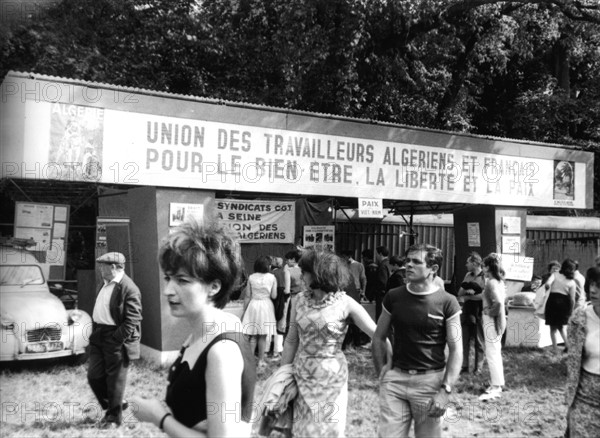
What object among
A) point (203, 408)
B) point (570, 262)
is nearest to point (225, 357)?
point (203, 408)

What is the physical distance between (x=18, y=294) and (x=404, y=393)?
24.6ft

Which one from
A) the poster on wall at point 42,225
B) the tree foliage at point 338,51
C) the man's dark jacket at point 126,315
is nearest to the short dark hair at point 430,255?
the man's dark jacket at point 126,315

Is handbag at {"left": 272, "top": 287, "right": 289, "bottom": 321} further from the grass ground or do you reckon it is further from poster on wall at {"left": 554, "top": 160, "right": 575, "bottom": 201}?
poster on wall at {"left": 554, "top": 160, "right": 575, "bottom": 201}

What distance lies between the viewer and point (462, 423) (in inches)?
287

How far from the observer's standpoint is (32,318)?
941 centimetres

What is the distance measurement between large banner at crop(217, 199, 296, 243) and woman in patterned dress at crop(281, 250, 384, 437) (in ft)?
23.4

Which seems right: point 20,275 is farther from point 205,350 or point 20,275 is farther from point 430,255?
point 205,350

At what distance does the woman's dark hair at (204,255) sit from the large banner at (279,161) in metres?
6.66

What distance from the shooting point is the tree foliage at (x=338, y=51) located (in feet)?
56.3

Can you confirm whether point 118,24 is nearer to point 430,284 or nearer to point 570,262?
point 570,262

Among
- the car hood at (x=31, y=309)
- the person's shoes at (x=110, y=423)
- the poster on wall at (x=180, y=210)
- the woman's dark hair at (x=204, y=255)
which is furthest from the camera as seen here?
the poster on wall at (x=180, y=210)

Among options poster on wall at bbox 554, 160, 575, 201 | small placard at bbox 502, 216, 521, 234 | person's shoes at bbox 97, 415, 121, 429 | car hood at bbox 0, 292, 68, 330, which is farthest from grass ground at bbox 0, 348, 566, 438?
poster on wall at bbox 554, 160, 575, 201

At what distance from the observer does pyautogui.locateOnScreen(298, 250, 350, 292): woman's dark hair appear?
15.7 ft

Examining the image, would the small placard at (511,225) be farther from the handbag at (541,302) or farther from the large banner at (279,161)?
the handbag at (541,302)
